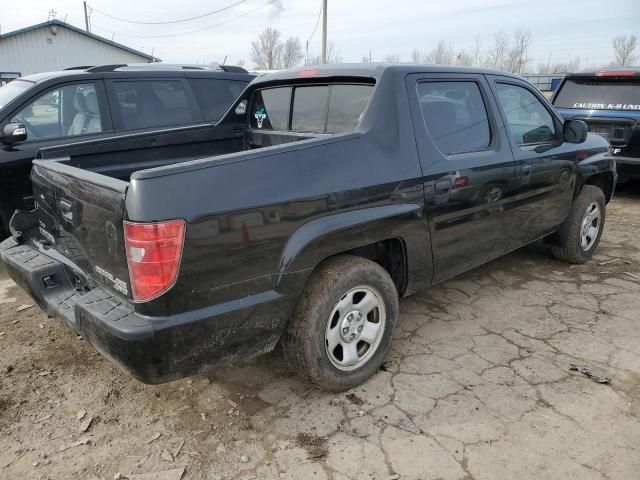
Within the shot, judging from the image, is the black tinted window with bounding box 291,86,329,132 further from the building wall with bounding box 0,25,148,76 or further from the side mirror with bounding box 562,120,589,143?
the building wall with bounding box 0,25,148,76

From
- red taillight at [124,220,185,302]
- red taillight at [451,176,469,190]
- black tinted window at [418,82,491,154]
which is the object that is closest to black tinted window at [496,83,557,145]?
black tinted window at [418,82,491,154]

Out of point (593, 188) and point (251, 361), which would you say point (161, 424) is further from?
point (593, 188)

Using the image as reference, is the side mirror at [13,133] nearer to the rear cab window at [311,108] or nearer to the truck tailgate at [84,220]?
the truck tailgate at [84,220]

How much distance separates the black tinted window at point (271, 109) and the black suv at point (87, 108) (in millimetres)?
1861

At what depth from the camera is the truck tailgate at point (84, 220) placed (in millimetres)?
2207

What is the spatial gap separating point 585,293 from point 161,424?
11.7ft

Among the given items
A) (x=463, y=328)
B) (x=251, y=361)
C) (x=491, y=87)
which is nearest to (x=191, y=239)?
(x=251, y=361)

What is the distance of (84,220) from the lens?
2.44 metres

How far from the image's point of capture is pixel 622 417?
2650mm

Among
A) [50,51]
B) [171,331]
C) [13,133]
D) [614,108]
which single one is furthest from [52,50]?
[171,331]

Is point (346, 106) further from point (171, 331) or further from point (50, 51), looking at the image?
point (50, 51)

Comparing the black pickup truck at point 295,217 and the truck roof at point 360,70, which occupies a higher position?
the truck roof at point 360,70

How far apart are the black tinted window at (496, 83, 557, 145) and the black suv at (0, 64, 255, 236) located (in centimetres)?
346

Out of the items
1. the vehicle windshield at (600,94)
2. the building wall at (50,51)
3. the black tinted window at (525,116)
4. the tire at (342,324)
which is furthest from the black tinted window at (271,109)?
the building wall at (50,51)
